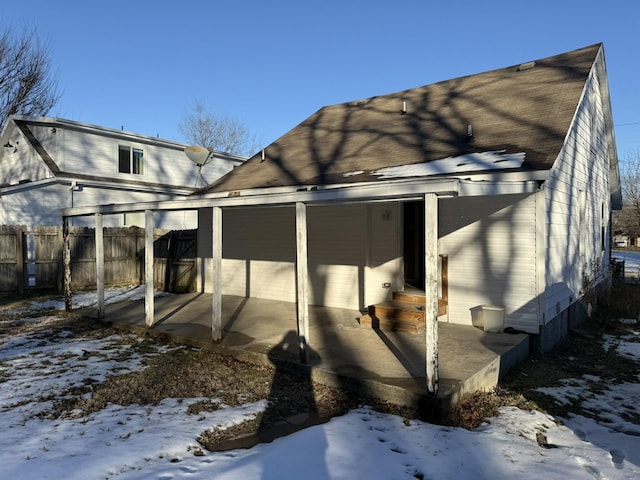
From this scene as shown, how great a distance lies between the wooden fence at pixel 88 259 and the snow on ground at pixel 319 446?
6985mm

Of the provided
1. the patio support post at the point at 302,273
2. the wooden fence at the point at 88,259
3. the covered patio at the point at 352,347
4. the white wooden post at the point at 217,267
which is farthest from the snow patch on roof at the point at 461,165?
the wooden fence at the point at 88,259

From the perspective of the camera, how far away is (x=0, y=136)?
58.2ft

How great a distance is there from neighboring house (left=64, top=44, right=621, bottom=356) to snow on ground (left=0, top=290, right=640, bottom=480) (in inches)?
34.9

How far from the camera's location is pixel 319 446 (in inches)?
134

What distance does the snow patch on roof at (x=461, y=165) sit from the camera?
6.09m

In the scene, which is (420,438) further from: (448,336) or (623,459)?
(448,336)

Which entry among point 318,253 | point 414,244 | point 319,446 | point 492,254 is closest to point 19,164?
point 318,253

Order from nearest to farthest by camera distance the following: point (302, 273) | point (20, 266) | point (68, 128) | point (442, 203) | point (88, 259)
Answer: point (302, 273) < point (442, 203) < point (20, 266) < point (88, 259) < point (68, 128)

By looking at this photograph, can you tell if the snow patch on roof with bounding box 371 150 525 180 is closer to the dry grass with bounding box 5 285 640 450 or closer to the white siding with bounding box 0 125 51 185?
the dry grass with bounding box 5 285 640 450

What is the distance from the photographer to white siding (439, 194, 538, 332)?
251 inches

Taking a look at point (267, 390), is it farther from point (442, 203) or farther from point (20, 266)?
point (20, 266)

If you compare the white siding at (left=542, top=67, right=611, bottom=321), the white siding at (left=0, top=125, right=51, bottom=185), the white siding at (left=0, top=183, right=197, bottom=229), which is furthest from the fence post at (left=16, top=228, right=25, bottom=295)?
the white siding at (left=542, top=67, right=611, bottom=321)

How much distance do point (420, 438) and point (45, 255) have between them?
1138cm

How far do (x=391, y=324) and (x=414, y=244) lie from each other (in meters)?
2.01
